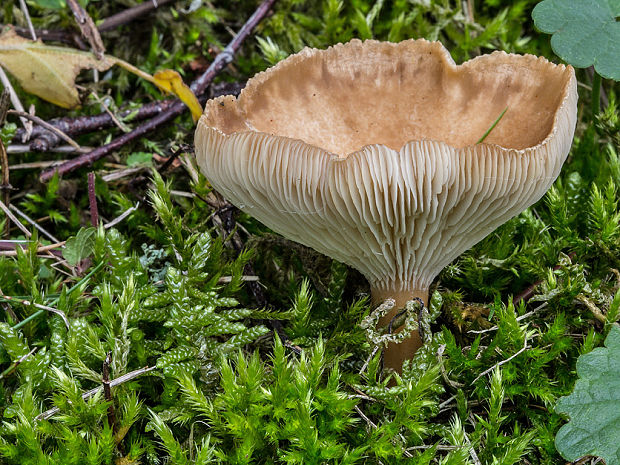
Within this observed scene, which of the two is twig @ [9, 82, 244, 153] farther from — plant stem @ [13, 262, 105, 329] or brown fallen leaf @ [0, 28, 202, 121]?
plant stem @ [13, 262, 105, 329]

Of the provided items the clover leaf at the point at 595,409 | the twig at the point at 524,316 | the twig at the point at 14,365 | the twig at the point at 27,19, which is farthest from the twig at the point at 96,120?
the clover leaf at the point at 595,409

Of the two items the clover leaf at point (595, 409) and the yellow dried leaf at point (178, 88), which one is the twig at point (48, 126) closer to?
the yellow dried leaf at point (178, 88)

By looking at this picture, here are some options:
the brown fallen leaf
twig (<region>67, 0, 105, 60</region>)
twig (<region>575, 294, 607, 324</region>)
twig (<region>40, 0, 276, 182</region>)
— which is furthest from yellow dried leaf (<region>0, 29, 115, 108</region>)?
twig (<region>575, 294, 607, 324</region>)

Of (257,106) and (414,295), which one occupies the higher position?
(257,106)

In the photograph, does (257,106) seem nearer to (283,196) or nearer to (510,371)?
(283,196)

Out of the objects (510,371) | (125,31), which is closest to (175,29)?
(125,31)

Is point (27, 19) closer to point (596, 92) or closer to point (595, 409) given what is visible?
point (596, 92)

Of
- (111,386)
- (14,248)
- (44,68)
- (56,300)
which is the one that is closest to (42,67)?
(44,68)
